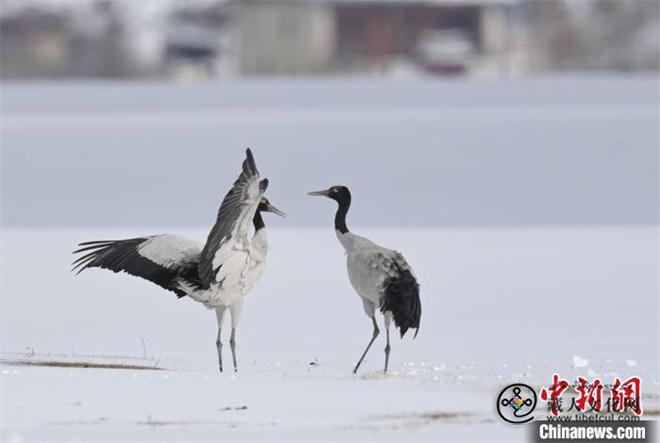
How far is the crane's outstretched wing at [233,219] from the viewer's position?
326 inches

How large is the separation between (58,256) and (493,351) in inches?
243

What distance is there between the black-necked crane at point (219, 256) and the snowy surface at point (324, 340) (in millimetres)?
455

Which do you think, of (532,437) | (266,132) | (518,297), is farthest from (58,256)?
(266,132)

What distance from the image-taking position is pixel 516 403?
7484 millimetres

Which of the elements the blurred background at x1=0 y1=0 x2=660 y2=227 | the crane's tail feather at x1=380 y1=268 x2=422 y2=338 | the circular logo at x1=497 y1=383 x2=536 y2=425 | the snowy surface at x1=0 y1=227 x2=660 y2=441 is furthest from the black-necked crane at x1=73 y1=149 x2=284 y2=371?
the blurred background at x1=0 y1=0 x2=660 y2=227

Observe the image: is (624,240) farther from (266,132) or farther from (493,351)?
(266,132)

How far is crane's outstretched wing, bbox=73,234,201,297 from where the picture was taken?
8.81 metres

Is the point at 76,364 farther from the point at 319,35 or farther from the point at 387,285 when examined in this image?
the point at 319,35

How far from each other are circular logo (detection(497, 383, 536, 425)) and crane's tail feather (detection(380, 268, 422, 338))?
3.21 feet

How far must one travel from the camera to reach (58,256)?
1490 cm

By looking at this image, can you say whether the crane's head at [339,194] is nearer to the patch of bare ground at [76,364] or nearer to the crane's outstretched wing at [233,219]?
the crane's outstretched wing at [233,219]

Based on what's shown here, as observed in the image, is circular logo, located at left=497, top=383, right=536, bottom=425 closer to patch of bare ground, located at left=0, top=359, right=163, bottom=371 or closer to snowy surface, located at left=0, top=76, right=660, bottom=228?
patch of bare ground, located at left=0, top=359, right=163, bottom=371

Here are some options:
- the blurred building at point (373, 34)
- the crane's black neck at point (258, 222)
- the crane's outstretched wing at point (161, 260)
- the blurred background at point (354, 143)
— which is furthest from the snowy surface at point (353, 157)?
the blurred building at point (373, 34)

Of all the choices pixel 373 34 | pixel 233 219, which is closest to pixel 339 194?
pixel 233 219
